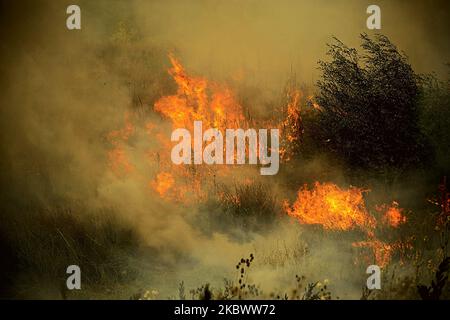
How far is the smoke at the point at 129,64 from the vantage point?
8414mm

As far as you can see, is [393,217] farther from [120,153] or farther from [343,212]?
[120,153]

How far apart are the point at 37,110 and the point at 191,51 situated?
7.38ft

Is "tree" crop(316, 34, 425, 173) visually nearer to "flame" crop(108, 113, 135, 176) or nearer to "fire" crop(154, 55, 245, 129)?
"fire" crop(154, 55, 245, 129)

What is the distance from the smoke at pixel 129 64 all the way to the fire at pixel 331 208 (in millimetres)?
212

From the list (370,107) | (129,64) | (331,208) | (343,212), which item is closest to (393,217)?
(343,212)

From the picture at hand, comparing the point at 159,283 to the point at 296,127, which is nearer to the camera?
the point at 159,283

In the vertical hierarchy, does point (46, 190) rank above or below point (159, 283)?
above

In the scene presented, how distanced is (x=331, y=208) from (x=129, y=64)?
336 centimetres

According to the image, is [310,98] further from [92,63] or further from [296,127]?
[92,63]

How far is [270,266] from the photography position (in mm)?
8133

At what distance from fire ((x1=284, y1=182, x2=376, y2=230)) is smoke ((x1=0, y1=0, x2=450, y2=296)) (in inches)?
8.4

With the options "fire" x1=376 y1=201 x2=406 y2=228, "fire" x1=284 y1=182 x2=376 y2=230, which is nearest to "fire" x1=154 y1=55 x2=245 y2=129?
"fire" x1=284 y1=182 x2=376 y2=230

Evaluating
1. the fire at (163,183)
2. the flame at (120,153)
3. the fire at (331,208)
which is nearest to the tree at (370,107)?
the fire at (331,208)

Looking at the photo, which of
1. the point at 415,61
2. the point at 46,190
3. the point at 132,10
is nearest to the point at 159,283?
the point at 46,190
